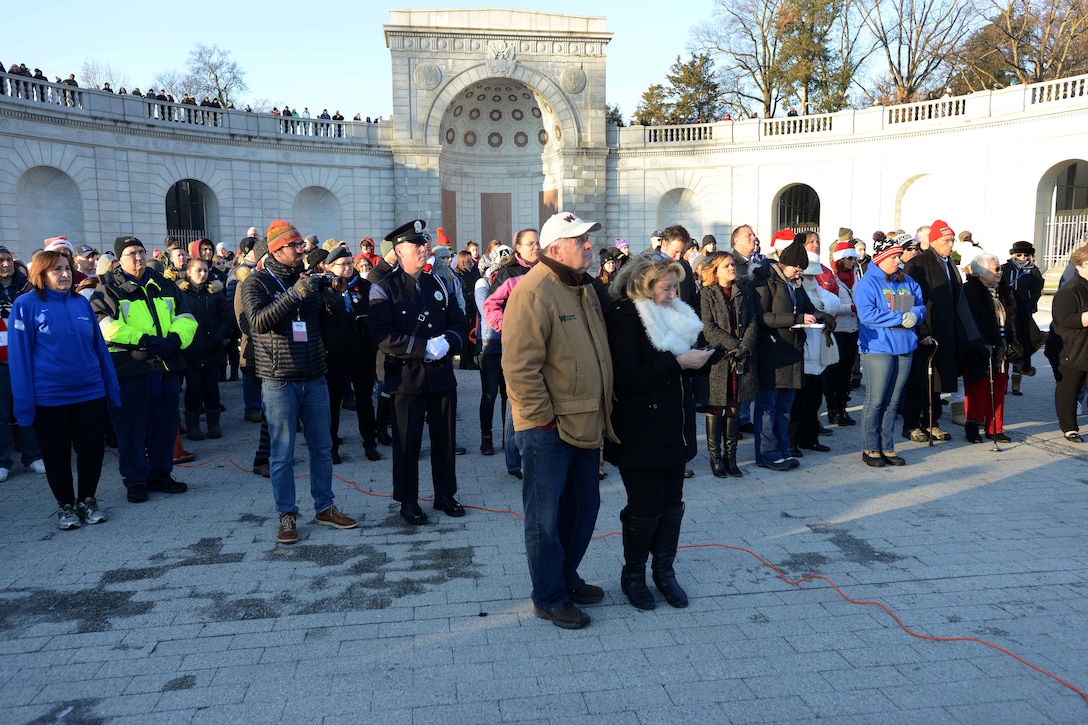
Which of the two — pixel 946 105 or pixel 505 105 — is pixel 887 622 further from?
pixel 505 105

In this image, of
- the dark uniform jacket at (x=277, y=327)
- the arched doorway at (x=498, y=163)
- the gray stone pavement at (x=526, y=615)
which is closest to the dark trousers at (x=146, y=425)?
the gray stone pavement at (x=526, y=615)

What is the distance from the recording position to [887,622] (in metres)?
4.16

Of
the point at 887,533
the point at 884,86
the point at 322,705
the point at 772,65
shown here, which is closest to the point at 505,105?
→ the point at 772,65

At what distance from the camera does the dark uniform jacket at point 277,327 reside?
5328mm

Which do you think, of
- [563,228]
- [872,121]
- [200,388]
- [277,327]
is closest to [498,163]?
[872,121]

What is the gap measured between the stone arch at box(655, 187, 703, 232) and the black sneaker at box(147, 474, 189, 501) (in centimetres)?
2356

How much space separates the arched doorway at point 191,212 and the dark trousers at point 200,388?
56.8ft

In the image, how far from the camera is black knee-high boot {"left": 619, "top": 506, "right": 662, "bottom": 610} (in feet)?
14.3

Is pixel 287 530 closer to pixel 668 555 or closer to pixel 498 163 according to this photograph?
pixel 668 555

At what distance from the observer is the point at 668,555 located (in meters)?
4.48

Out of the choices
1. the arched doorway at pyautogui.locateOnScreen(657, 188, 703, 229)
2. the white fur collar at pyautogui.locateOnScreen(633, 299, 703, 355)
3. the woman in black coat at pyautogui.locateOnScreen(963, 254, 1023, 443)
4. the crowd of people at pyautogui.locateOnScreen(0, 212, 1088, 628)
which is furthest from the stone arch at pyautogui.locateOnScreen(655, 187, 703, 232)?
the white fur collar at pyautogui.locateOnScreen(633, 299, 703, 355)

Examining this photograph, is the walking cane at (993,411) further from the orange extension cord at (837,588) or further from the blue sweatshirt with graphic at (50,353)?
the blue sweatshirt with graphic at (50,353)

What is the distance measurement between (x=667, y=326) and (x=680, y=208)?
2564 cm

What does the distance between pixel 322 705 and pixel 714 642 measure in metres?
1.96
